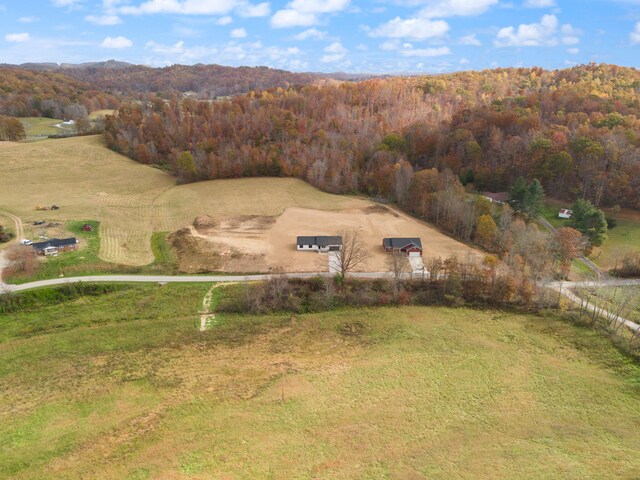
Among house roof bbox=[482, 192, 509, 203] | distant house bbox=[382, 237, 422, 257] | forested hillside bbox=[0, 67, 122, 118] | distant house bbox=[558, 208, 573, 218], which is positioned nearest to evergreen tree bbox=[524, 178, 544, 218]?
distant house bbox=[558, 208, 573, 218]

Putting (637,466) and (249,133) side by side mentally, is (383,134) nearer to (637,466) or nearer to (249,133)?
(249,133)

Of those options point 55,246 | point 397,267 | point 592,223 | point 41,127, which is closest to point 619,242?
point 592,223

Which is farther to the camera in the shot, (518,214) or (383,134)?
(383,134)

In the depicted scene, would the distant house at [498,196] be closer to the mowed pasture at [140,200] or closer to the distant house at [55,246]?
the mowed pasture at [140,200]

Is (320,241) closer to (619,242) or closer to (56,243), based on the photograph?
(56,243)

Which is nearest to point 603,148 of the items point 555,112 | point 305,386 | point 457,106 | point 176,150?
point 555,112

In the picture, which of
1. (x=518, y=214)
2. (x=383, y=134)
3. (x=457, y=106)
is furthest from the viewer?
(x=457, y=106)
